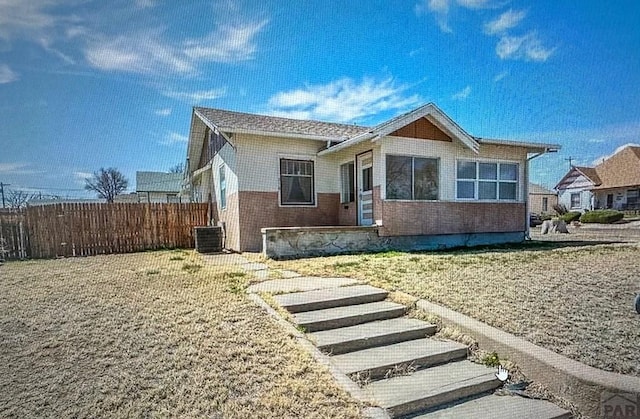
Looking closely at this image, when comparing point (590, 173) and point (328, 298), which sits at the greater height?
point (590, 173)

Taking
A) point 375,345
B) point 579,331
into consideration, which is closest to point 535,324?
point 579,331

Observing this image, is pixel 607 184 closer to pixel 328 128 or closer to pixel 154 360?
pixel 328 128

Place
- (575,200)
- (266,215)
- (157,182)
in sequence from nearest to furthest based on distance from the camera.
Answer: (266,215) < (157,182) < (575,200)

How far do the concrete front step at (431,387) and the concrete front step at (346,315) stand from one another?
0.99 metres

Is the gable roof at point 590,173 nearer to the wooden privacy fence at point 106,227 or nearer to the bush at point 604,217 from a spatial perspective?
the bush at point 604,217

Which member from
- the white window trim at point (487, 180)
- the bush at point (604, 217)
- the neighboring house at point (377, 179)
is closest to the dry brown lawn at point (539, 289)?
the neighboring house at point (377, 179)

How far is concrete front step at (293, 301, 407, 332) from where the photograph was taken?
382cm

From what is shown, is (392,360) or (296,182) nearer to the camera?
(392,360)

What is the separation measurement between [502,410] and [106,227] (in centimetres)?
1165

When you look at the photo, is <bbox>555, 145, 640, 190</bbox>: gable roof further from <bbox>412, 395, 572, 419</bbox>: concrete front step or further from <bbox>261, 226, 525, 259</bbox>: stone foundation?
<bbox>412, 395, 572, 419</bbox>: concrete front step

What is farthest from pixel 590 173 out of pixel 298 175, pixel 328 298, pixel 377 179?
pixel 328 298

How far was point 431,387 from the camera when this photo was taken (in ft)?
9.35

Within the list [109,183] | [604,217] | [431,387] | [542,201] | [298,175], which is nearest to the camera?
[431,387]

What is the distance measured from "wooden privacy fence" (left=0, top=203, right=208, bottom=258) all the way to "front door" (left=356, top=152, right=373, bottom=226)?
19.6ft
